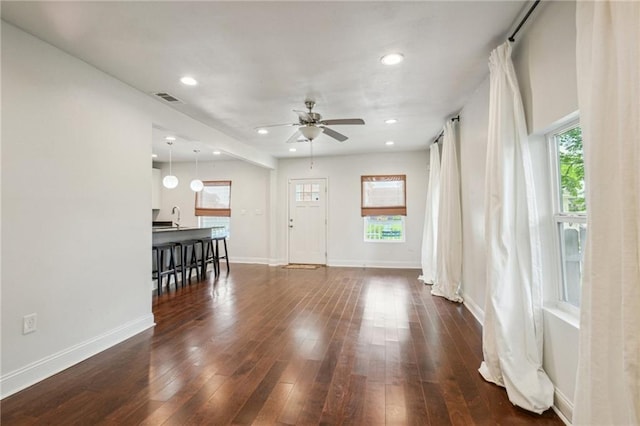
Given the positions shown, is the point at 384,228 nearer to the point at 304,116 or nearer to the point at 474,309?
the point at 474,309

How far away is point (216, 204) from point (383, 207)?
171 inches

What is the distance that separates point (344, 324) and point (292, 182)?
4654 mm

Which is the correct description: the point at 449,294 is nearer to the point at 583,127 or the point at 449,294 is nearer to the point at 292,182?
the point at 583,127

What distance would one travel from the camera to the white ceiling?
1.99 m

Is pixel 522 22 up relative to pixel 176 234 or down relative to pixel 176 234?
up

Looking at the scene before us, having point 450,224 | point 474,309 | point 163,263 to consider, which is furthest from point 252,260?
point 474,309

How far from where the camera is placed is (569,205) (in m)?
1.94

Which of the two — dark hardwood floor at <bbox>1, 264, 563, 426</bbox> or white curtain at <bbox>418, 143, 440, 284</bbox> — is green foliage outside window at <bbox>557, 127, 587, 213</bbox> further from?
white curtain at <bbox>418, 143, 440, 284</bbox>

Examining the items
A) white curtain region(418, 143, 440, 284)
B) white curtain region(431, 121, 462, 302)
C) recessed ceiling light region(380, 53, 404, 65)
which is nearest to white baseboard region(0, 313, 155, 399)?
recessed ceiling light region(380, 53, 404, 65)

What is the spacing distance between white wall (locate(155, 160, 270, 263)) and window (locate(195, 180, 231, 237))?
5.1 inches

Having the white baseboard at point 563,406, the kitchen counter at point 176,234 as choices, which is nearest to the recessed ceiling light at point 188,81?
the kitchen counter at point 176,234

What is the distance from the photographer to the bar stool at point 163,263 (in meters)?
4.68

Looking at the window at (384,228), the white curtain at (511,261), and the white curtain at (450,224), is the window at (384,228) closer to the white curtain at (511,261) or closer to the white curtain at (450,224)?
the white curtain at (450,224)

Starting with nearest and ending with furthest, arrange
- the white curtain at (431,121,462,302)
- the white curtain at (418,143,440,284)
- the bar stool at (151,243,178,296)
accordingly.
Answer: the white curtain at (431,121,462,302) < the bar stool at (151,243,178,296) < the white curtain at (418,143,440,284)
